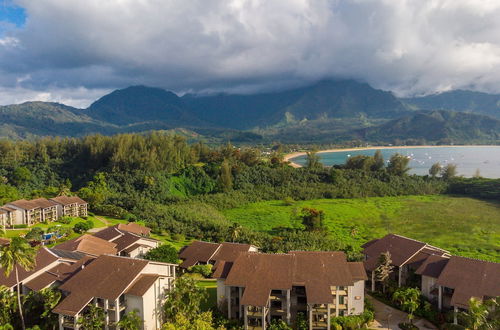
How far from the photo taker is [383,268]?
27.2m

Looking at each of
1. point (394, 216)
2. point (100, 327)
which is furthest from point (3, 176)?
point (394, 216)

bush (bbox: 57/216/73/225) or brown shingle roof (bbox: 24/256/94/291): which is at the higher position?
brown shingle roof (bbox: 24/256/94/291)

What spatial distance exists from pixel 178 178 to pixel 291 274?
55717 millimetres

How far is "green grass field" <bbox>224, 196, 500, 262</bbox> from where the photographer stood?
45.0 m

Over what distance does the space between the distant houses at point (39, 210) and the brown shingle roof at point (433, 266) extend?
43613 mm

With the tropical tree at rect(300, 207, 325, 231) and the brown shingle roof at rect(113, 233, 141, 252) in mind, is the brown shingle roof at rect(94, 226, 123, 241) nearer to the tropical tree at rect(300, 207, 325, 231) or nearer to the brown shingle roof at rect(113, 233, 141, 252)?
the brown shingle roof at rect(113, 233, 141, 252)

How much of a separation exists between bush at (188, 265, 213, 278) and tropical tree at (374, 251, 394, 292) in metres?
13.6

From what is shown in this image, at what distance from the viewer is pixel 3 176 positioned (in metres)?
69.3

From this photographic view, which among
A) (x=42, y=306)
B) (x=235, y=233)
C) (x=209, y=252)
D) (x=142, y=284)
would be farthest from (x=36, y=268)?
(x=235, y=233)

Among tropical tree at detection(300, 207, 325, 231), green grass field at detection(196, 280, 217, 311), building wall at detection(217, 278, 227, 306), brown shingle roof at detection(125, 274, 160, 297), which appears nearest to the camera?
brown shingle roof at detection(125, 274, 160, 297)

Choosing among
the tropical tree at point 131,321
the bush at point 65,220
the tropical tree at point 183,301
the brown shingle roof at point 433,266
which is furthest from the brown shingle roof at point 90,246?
the brown shingle roof at point 433,266

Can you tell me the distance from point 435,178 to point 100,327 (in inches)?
3401

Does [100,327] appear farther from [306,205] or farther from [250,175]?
[250,175]

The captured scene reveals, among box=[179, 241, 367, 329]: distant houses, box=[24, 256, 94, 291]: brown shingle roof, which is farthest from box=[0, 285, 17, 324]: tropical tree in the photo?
box=[179, 241, 367, 329]: distant houses
